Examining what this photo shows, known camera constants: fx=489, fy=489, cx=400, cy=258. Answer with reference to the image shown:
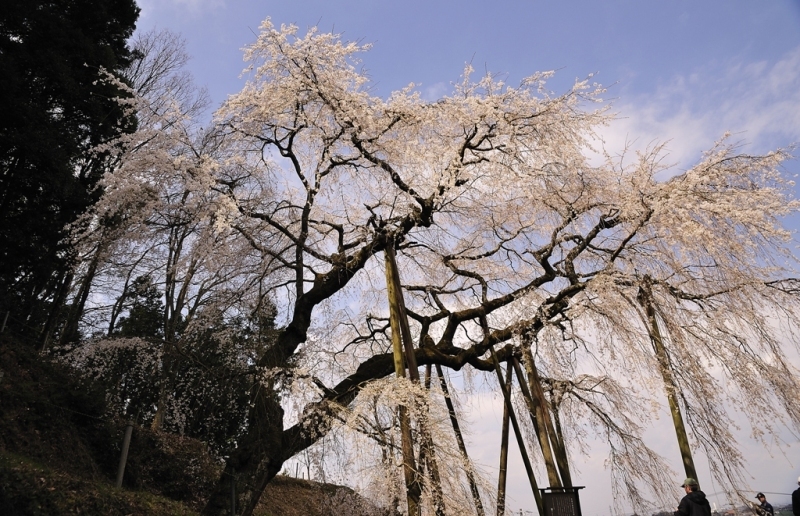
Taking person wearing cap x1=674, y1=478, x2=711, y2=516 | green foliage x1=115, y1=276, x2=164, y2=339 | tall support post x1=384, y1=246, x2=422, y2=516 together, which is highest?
green foliage x1=115, y1=276, x2=164, y2=339

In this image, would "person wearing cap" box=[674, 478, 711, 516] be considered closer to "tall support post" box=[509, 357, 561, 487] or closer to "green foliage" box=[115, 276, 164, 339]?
"tall support post" box=[509, 357, 561, 487]

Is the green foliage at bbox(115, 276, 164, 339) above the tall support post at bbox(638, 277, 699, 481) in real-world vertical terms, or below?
above

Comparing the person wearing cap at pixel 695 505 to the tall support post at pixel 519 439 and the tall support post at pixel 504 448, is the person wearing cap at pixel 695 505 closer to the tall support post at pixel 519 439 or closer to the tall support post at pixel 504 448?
the tall support post at pixel 519 439

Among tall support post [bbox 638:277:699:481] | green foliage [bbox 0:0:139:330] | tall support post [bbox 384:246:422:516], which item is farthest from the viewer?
green foliage [bbox 0:0:139:330]

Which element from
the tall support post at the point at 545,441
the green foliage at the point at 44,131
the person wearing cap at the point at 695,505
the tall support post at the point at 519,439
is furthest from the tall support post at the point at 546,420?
the green foliage at the point at 44,131

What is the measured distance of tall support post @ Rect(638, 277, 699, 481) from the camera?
580 cm

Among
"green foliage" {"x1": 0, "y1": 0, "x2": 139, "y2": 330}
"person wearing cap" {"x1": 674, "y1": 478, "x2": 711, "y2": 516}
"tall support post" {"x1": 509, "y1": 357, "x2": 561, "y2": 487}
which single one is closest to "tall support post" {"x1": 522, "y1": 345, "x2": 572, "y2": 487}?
"tall support post" {"x1": 509, "y1": 357, "x2": 561, "y2": 487}

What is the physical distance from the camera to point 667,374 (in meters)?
6.02

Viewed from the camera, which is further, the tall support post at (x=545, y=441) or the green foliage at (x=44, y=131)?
the green foliage at (x=44, y=131)

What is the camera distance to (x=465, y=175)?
6.93 meters

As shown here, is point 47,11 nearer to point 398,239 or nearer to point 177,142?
point 177,142

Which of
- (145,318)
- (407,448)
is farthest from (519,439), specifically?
(145,318)

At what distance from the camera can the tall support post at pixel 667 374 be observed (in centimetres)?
580

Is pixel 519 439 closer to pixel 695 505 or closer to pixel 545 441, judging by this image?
pixel 545 441
